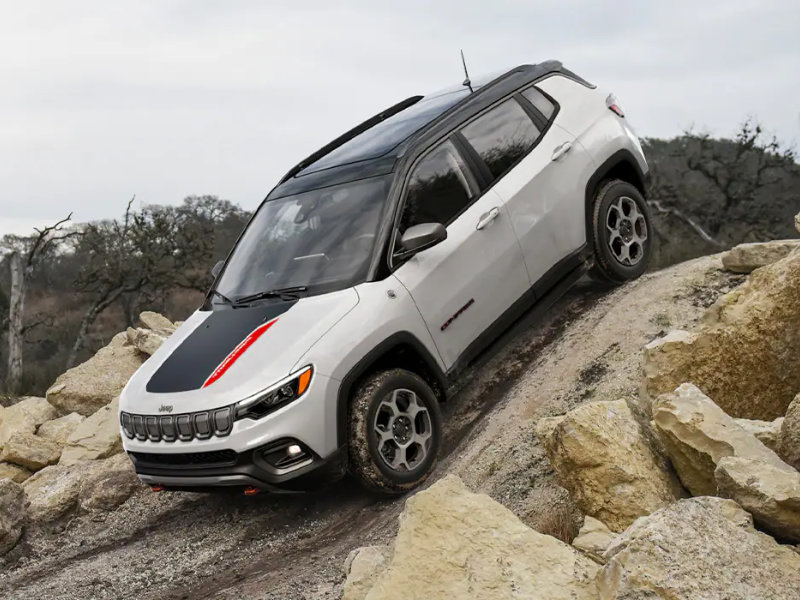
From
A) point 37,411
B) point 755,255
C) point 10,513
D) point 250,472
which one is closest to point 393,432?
point 250,472

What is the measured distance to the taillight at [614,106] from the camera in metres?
7.59

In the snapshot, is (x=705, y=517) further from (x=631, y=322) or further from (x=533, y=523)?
(x=631, y=322)

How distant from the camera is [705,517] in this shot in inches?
114

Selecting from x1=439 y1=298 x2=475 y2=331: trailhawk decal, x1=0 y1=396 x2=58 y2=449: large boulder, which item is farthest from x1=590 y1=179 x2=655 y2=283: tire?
x1=0 y1=396 x2=58 y2=449: large boulder

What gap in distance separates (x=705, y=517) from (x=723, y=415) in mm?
924

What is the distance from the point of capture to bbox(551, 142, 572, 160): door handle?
22.3 feet

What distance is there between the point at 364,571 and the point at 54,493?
4326mm

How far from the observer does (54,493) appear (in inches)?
267

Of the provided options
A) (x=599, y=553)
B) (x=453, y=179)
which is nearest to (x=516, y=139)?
(x=453, y=179)

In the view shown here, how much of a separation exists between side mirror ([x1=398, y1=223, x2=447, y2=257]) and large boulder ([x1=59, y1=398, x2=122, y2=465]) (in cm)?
398

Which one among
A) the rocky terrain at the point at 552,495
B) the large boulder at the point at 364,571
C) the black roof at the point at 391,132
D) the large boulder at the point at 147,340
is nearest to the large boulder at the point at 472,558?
the rocky terrain at the point at 552,495

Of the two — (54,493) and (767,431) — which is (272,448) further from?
(54,493)

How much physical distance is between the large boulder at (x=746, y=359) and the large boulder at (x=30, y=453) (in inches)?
240

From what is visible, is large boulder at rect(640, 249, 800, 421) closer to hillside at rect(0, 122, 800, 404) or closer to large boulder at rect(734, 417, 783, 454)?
large boulder at rect(734, 417, 783, 454)
